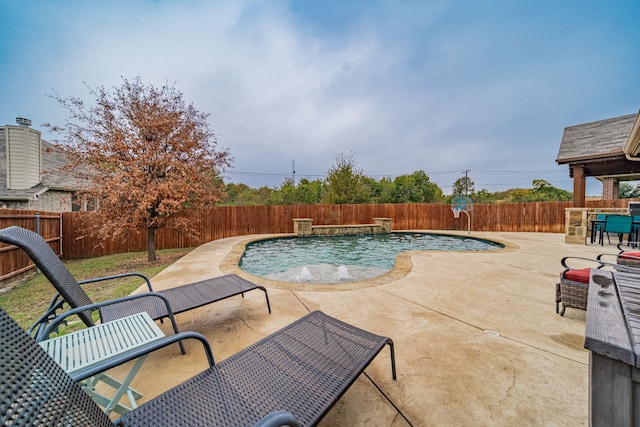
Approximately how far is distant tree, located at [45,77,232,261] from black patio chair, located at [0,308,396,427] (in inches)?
221

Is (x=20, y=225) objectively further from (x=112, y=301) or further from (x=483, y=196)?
(x=483, y=196)

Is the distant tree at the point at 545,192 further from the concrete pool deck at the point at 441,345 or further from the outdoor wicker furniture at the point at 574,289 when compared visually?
the outdoor wicker furniture at the point at 574,289

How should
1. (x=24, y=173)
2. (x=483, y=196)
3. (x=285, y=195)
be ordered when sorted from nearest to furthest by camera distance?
1. (x=24, y=173)
2. (x=285, y=195)
3. (x=483, y=196)

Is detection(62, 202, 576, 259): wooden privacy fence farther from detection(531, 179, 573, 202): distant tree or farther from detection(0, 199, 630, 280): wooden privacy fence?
detection(531, 179, 573, 202): distant tree

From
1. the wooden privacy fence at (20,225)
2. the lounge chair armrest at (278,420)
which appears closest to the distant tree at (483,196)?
the lounge chair armrest at (278,420)

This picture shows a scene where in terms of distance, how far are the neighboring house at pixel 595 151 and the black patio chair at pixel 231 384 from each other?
11.0 metres

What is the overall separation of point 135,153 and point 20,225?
267 centimetres

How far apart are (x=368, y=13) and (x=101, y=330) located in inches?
422

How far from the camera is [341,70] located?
10.7 metres

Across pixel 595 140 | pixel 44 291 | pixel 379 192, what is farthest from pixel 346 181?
pixel 44 291

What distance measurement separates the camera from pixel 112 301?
1.79 meters

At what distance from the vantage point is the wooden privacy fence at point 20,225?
4.84 metres

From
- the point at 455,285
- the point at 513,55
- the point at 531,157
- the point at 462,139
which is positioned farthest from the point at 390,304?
the point at 531,157

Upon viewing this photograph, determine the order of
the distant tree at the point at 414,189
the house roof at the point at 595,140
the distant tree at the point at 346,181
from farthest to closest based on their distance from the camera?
the distant tree at the point at 414,189 < the distant tree at the point at 346,181 < the house roof at the point at 595,140
